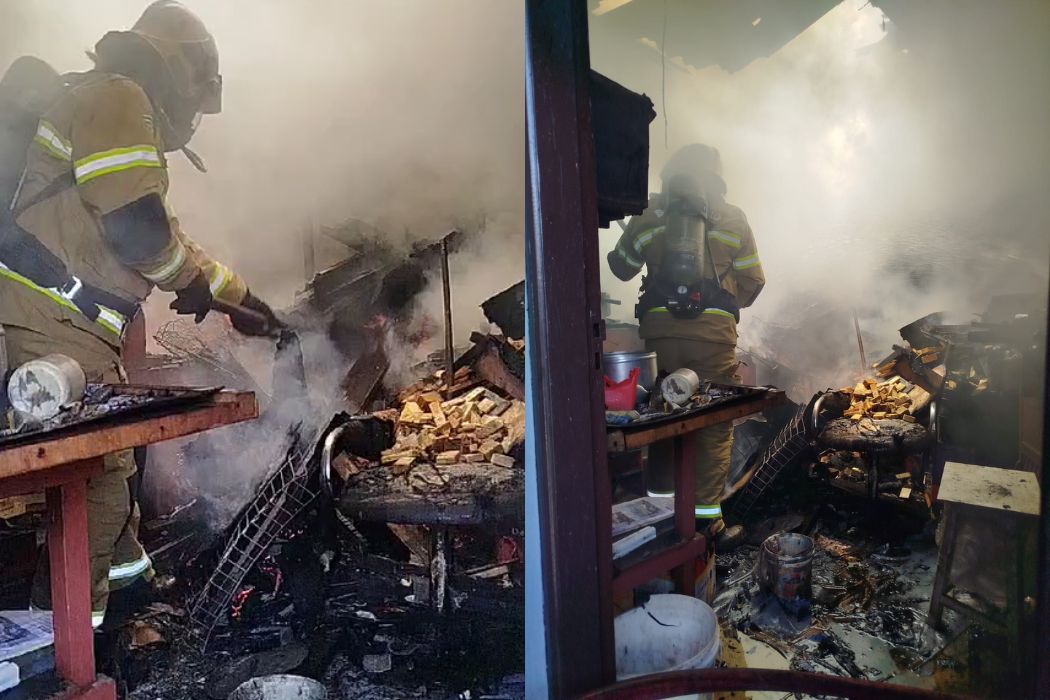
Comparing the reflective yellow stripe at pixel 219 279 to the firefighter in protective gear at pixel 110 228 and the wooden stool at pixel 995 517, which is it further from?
the wooden stool at pixel 995 517

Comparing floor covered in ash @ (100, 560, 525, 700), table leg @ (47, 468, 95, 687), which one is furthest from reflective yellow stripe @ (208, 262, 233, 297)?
floor covered in ash @ (100, 560, 525, 700)

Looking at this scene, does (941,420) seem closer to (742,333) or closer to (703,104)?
(742,333)

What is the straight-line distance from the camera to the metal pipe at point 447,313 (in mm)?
1928

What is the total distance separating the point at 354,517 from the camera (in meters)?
1.89

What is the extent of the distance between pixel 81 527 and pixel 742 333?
6.04 feet

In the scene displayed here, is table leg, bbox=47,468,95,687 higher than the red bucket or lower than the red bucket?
lower

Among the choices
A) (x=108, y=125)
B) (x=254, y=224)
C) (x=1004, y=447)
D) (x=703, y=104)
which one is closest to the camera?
(x=108, y=125)

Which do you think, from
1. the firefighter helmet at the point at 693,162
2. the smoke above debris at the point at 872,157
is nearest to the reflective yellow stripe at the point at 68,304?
the smoke above debris at the point at 872,157

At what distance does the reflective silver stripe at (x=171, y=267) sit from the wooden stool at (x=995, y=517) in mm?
2164

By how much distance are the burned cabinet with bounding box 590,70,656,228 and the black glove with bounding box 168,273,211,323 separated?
1.12 meters

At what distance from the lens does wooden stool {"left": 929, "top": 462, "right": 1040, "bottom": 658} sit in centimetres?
189

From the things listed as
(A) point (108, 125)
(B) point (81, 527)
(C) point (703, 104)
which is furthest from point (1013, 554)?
(A) point (108, 125)

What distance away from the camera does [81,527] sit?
1.52 meters

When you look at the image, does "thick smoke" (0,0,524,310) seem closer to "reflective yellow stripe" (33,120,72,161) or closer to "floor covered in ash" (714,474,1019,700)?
"reflective yellow stripe" (33,120,72,161)
